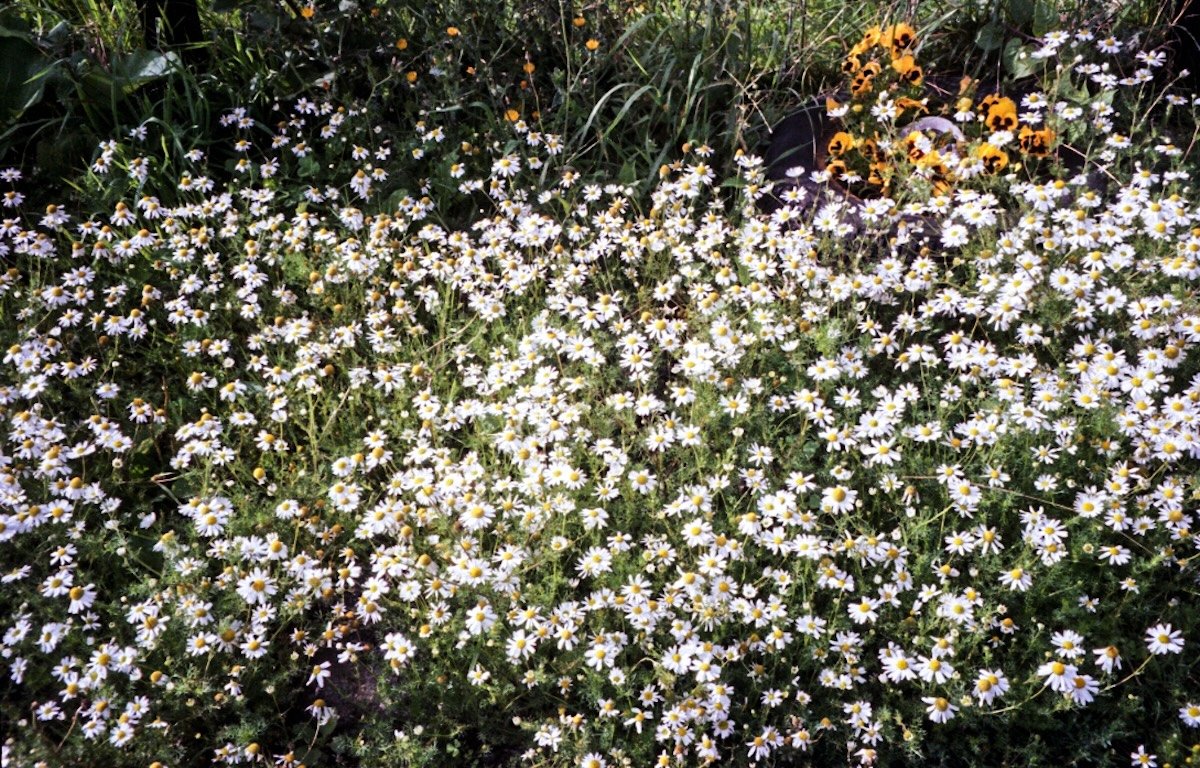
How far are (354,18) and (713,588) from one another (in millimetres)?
3140

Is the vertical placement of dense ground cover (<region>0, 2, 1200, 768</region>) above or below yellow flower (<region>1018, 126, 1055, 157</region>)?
below

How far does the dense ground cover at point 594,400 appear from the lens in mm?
2799

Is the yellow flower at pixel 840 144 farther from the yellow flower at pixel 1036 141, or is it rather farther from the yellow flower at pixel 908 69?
the yellow flower at pixel 1036 141

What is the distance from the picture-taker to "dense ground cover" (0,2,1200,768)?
2799mm

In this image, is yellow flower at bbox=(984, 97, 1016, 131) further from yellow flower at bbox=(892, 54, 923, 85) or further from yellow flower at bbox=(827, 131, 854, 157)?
yellow flower at bbox=(827, 131, 854, 157)

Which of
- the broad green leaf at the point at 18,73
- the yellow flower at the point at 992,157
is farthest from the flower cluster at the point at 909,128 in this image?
the broad green leaf at the point at 18,73

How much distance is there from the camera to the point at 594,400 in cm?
354

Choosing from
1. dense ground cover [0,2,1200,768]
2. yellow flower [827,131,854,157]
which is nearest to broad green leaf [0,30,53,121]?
dense ground cover [0,2,1200,768]

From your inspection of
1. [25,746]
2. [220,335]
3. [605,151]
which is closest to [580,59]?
[605,151]

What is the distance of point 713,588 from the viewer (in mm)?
2838

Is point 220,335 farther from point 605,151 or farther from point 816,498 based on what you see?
point 816,498

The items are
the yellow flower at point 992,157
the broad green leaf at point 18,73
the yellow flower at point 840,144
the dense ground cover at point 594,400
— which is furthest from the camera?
the broad green leaf at point 18,73

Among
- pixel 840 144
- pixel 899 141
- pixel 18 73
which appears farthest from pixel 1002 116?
pixel 18 73

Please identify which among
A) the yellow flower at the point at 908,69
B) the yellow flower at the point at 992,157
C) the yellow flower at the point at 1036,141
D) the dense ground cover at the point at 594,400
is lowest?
the dense ground cover at the point at 594,400
